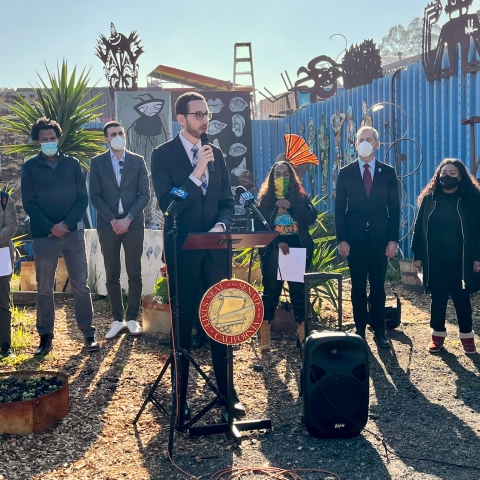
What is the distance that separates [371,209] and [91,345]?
9.87ft

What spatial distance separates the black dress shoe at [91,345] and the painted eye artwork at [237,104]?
9.16 m

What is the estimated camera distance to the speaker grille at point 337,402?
156 inches

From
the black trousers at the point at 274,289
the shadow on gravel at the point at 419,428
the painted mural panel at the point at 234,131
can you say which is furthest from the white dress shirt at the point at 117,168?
the painted mural panel at the point at 234,131

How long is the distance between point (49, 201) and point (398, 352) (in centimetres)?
361

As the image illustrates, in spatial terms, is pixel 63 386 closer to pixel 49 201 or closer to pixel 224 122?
pixel 49 201

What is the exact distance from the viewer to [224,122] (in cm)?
1441

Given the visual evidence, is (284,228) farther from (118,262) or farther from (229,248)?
(229,248)

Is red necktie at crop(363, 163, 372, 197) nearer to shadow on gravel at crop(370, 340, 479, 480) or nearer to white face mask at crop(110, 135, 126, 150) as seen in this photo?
shadow on gravel at crop(370, 340, 479, 480)

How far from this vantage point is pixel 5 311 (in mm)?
5996

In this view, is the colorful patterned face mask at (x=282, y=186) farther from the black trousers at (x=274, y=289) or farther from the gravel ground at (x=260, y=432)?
the gravel ground at (x=260, y=432)

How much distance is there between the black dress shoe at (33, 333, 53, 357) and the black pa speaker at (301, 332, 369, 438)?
3049 mm

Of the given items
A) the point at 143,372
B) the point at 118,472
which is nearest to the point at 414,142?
the point at 143,372

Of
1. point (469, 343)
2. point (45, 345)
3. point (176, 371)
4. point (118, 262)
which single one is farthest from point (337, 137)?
point (176, 371)

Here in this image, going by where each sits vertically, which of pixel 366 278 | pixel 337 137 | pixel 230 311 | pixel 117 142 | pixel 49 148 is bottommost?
pixel 366 278
